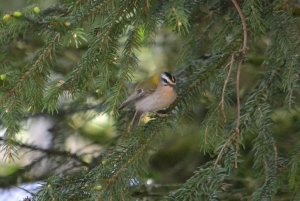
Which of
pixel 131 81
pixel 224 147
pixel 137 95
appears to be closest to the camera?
pixel 224 147

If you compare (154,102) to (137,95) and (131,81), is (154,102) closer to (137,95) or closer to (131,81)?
(137,95)

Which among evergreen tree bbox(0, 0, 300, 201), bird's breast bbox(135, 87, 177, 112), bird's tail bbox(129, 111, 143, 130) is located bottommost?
evergreen tree bbox(0, 0, 300, 201)

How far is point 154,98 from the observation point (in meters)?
3.80

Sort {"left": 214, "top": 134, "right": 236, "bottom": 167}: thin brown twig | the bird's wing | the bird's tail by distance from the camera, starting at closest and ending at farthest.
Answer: {"left": 214, "top": 134, "right": 236, "bottom": 167}: thin brown twig → the bird's tail → the bird's wing

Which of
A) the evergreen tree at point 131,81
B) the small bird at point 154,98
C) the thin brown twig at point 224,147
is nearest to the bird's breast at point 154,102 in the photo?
the small bird at point 154,98

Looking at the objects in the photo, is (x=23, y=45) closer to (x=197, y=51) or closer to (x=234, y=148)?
(x=197, y=51)

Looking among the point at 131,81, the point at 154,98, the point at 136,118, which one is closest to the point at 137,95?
the point at 154,98

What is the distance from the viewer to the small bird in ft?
11.4

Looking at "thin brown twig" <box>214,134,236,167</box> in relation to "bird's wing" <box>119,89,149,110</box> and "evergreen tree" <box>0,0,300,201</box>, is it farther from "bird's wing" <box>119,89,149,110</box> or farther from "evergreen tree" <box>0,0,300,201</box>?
"bird's wing" <box>119,89,149,110</box>

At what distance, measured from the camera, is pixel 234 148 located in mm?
2523

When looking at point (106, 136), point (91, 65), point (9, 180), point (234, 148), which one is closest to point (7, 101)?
point (91, 65)

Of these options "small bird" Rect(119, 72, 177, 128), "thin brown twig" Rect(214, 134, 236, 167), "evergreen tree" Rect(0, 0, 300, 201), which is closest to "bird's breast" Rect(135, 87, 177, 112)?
"small bird" Rect(119, 72, 177, 128)

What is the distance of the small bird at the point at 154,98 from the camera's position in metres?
3.49

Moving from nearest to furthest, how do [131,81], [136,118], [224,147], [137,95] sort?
1. [224,147]
2. [131,81]
3. [136,118]
4. [137,95]
